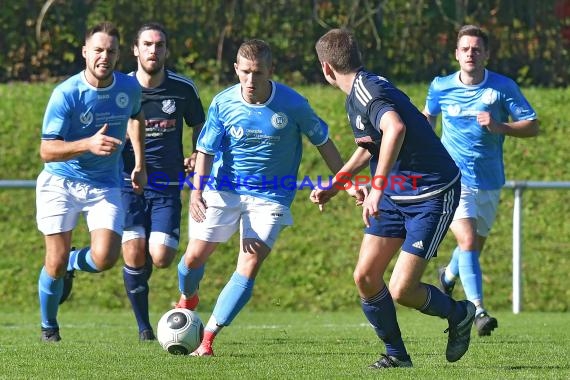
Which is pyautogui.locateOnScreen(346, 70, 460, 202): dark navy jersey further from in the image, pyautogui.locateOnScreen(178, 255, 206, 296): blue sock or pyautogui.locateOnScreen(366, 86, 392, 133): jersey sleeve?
pyautogui.locateOnScreen(178, 255, 206, 296): blue sock

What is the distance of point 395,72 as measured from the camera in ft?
59.7

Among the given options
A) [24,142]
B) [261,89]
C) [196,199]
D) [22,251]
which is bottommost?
[22,251]

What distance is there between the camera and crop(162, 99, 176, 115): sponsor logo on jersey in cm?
1027

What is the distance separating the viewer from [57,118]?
9.03 meters

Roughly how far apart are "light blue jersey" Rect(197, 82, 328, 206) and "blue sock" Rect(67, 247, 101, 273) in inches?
69.3

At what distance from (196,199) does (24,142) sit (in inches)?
320

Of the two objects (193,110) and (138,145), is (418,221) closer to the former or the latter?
(138,145)

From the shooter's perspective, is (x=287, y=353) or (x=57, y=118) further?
(x=57, y=118)

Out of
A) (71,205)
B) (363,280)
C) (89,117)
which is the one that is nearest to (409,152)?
(363,280)

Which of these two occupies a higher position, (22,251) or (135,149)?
(135,149)

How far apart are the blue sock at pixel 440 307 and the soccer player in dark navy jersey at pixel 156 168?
3.09 metres

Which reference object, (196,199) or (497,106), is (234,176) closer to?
(196,199)

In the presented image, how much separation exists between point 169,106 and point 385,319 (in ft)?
11.6

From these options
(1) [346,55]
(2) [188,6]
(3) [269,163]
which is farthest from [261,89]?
(2) [188,6]
